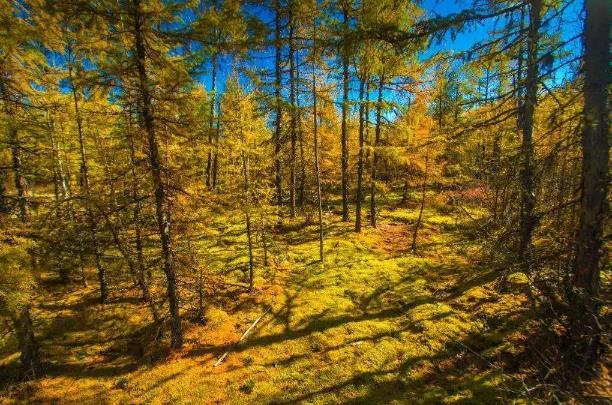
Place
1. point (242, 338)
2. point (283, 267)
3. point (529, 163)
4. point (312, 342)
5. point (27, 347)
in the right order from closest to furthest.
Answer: point (529, 163) → point (27, 347) → point (312, 342) → point (242, 338) → point (283, 267)

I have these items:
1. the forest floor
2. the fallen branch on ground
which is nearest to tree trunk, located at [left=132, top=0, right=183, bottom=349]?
the fallen branch on ground

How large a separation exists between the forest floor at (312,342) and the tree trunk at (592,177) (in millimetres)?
1887

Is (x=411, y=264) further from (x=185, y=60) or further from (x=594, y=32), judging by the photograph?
(x=185, y=60)

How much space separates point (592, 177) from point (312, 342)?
322 inches

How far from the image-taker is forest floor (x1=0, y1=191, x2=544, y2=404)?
328 inches

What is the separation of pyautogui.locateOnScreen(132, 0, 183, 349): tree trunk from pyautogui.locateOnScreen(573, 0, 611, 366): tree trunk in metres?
8.86

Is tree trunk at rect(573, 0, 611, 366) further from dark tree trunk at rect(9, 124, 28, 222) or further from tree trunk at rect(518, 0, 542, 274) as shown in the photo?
dark tree trunk at rect(9, 124, 28, 222)

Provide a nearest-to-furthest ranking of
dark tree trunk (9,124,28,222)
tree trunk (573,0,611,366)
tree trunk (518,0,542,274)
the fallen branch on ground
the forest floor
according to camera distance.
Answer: tree trunk (573,0,611,366) < tree trunk (518,0,542,274) < dark tree trunk (9,124,28,222) < the forest floor < the fallen branch on ground

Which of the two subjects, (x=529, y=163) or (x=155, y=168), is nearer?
(x=529, y=163)

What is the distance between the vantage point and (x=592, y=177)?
18.8 feet

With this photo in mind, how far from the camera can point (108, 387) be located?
28.8 ft

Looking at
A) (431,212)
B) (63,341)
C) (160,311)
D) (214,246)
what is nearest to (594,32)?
(160,311)

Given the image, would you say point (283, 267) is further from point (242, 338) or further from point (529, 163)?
point (529, 163)

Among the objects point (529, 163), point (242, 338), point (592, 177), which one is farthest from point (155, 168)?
point (592, 177)
